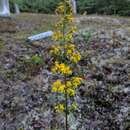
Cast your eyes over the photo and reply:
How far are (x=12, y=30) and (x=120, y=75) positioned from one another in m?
5.18

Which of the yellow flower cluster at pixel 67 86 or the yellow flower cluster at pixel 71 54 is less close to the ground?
the yellow flower cluster at pixel 71 54

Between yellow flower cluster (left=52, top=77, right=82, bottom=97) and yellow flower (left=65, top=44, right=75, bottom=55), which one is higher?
yellow flower (left=65, top=44, right=75, bottom=55)

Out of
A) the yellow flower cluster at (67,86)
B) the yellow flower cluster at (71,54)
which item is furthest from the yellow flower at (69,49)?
the yellow flower cluster at (67,86)

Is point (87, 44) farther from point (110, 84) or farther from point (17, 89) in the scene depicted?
point (17, 89)

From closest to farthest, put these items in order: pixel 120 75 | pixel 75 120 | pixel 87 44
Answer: pixel 75 120 < pixel 120 75 < pixel 87 44

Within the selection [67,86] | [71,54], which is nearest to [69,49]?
[71,54]

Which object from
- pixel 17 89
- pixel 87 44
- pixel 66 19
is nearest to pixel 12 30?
pixel 87 44

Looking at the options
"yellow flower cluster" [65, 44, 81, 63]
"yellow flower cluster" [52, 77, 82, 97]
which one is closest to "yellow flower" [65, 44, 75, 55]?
"yellow flower cluster" [65, 44, 81, 63]

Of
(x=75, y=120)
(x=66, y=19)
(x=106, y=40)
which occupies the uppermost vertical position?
(x=66, y=19)

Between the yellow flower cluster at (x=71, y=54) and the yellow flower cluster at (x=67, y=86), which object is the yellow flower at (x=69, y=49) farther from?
the yellow flower cluster at (x=67, y=86)

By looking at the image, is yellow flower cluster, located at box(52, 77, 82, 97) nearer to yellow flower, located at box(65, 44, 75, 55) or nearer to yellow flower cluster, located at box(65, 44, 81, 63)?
yellow flower cluster, located at box(65, 44, 81, 63)

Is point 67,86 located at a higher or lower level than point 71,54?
lower

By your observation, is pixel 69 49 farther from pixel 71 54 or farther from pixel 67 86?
pixel 67 86

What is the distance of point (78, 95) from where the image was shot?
291 inches
